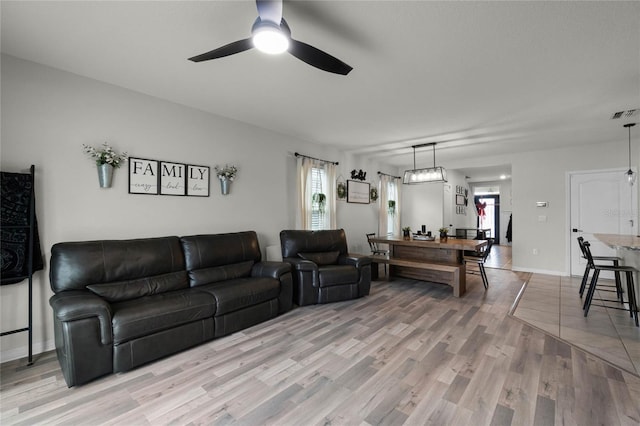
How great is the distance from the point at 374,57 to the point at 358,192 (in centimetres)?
417

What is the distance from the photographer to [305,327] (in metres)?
3.22

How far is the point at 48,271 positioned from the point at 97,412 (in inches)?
62.3

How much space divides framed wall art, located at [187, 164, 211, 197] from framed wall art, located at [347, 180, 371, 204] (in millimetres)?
3286

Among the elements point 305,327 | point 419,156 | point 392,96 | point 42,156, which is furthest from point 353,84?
point 419,156

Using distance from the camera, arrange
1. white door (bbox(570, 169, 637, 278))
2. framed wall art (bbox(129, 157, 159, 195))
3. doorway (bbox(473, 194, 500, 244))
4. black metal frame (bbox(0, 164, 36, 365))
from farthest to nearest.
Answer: doorway (bbox(473, 194, 500, 244)) → white door (bbox(570, 169, 637, 278)) → framed wall art (bbox(129, 157, 159, 195)) → black metal frame (bbox(0, 164, 36, 365))

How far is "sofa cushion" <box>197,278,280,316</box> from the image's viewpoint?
2.92 meters

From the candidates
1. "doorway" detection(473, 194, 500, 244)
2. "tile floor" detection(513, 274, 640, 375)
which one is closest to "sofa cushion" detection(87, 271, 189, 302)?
"tile floor" detection(513, 274, 640, 375)

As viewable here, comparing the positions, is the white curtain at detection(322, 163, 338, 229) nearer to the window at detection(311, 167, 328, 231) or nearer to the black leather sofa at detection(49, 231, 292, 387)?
the window at detection(311, 167, 328, 231)

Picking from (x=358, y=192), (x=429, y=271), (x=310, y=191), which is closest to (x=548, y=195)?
(x=429, y=271)

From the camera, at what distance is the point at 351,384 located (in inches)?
85.0

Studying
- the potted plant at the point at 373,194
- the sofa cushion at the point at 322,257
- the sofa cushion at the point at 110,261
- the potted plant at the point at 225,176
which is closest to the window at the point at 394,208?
the potted plant at the point at 373,194

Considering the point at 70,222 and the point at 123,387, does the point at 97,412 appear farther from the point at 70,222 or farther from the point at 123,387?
the point at 70,222

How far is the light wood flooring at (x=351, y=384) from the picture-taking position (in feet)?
6.00

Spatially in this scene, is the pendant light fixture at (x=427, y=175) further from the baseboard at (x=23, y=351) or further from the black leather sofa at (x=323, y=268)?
the baseboard at (x=23, y=351)
